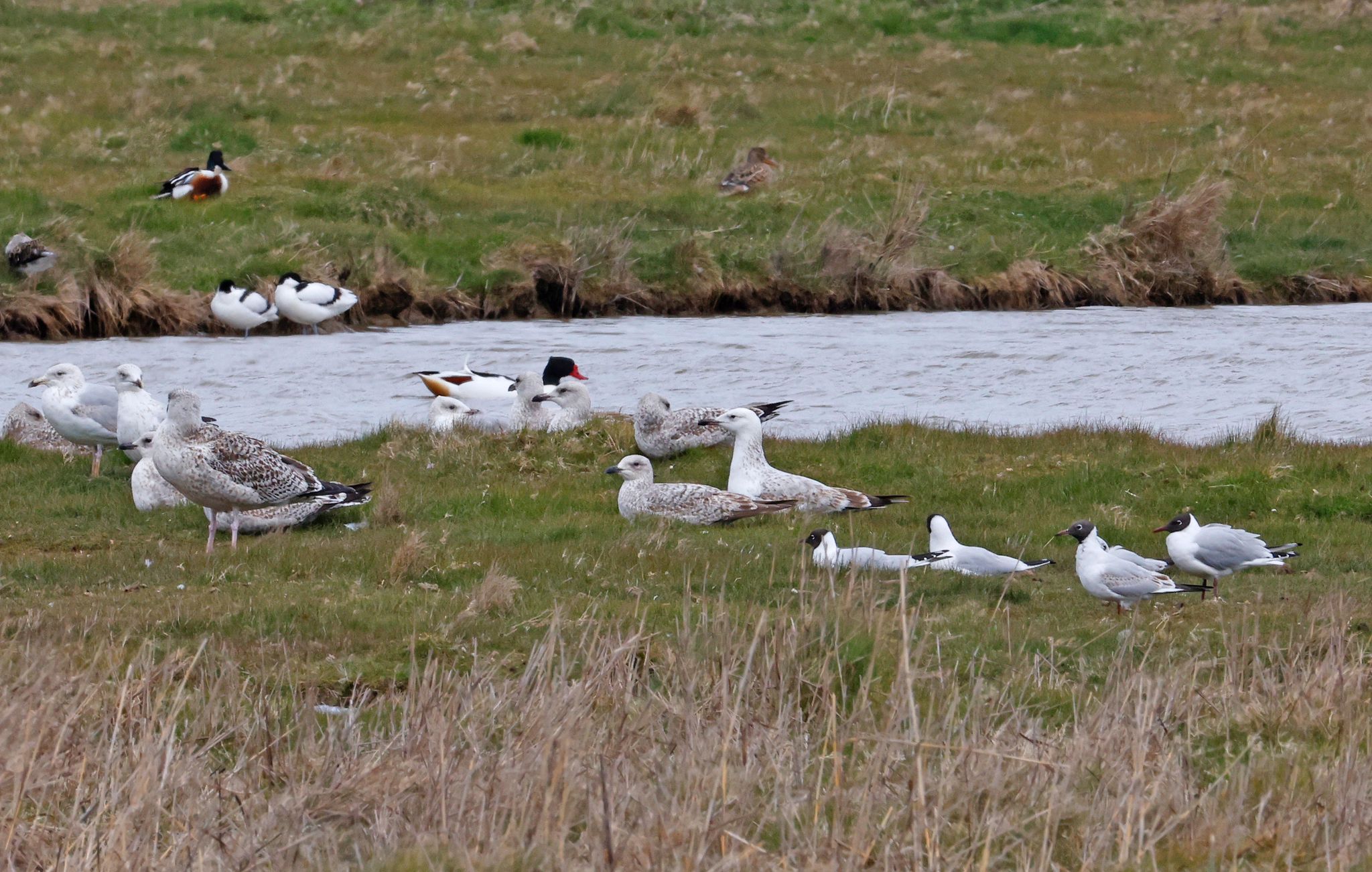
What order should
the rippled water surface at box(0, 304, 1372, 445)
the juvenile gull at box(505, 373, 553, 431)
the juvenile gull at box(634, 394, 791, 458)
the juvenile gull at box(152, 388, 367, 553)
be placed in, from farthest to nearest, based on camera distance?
the rippled water surface at box(0, 304, 1372, 445), the juvenile gull at box(505, 373, 553, 431), the juvenile gull at box(634, 394, 791, 458), the juvenile gull at box(152, 388, 367, 553)

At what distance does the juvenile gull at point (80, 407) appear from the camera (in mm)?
12914

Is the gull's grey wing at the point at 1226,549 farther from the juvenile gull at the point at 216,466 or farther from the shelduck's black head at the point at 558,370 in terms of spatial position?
the shelduck's black head at the point at 558,370

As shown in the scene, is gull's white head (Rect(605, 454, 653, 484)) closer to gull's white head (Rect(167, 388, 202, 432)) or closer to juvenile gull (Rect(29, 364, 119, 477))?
gull's white head (Rect(167, 388, 202, 432))

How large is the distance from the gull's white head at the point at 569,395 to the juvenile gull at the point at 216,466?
3.52 m

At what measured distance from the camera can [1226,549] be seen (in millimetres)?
9578

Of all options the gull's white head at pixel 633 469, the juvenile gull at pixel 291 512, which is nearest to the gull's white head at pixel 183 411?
the juvenile gull at pixel 291 512

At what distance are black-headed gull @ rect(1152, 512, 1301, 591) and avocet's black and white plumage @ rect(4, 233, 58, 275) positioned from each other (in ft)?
42.8

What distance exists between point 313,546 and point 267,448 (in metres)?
0.84

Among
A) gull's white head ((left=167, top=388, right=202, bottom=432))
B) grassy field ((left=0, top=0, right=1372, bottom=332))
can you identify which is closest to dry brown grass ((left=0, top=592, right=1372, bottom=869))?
gull's white head ((left=167, top=388, right=202, bottom=432))

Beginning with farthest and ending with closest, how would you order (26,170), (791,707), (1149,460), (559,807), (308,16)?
(308,16) → (26,170) → (1149,460) → (791,707) → (559,807)

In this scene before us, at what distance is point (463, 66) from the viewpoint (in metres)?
32.0

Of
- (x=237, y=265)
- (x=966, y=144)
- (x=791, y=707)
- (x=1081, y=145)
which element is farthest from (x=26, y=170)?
(x=791, y=707)

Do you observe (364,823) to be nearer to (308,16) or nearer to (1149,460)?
(1149,460)

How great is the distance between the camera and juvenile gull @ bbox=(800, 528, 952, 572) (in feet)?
31.1
